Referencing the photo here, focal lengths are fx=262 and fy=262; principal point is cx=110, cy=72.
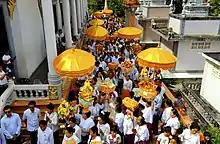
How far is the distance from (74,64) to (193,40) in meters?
7.98

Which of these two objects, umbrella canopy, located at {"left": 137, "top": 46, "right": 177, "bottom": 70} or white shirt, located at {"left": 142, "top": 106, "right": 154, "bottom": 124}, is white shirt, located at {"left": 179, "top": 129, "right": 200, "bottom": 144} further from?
umbrella canopy, located at {"left": 137, "top": 46, "right": 177, "bottom": 70}

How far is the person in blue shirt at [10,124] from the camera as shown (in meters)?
7.01

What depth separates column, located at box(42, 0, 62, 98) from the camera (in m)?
9.12

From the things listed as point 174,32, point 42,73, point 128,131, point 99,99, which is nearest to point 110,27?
point 174,32

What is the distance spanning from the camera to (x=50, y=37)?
30.8ft

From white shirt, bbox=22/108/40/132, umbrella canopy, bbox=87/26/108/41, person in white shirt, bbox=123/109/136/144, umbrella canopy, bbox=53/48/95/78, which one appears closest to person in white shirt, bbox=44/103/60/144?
white shirt, bbox=22/108/40/132

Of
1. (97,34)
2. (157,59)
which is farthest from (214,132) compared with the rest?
(97,34)

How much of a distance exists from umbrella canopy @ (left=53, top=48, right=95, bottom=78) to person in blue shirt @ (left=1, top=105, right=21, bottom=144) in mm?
1996

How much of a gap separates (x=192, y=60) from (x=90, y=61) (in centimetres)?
764

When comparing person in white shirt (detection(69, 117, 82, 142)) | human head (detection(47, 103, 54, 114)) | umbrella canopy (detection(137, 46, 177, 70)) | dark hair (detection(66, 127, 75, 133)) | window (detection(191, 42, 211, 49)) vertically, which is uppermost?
umbrella canopy (detection(137, 46, 177, 70))

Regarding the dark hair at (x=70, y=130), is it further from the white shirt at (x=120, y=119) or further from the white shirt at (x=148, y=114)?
the white shirt at (x=148, y=114)

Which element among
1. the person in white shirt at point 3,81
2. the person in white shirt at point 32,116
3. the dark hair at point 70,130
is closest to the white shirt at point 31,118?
the person in white shirt at point 32,116

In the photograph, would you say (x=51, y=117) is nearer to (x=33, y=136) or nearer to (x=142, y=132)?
(x=33, y=136)

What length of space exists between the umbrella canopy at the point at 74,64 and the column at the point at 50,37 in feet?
2.35
